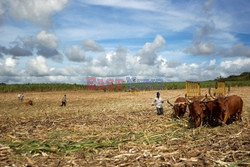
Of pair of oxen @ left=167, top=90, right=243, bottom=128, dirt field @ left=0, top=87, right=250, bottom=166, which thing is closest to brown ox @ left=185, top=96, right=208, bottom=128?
pair of oxen @ left=167, top=90, right=243, bottom=128

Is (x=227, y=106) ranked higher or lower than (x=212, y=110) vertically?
higher

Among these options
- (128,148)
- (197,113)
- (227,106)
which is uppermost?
(227,106)

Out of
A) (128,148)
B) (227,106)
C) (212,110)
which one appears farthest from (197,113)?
(128,148)

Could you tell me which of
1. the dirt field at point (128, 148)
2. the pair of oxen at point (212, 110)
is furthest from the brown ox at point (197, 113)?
the dirt field at point (128, 148)

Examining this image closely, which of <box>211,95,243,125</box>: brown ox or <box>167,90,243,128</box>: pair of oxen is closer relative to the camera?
<box>167,90,243,128</box>: pair of oxen

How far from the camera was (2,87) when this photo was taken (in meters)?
52.9

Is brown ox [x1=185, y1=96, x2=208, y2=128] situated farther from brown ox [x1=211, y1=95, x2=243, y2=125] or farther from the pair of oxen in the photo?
brown ox [x1=211, y1=95, x2=243, y2=125]

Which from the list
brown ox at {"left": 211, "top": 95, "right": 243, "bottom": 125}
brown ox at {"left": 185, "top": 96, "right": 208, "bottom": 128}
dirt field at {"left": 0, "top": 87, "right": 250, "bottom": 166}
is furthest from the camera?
brown ox at {"left": 211, "top": 95, "right": 243, "bottom": 125}

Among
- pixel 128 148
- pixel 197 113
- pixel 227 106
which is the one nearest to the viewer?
pixel 128 148

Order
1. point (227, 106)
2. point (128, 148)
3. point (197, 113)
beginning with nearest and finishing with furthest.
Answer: point (128, 148), point (197, 113), point (227, 106)

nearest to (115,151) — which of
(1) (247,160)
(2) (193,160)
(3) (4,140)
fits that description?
(2) (193,160)

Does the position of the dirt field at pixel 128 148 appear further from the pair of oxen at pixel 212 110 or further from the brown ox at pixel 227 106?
the brown ox at pixel 227 106

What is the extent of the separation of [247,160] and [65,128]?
6.29 meters

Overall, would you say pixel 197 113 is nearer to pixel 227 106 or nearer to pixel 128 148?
pixel 227 106
